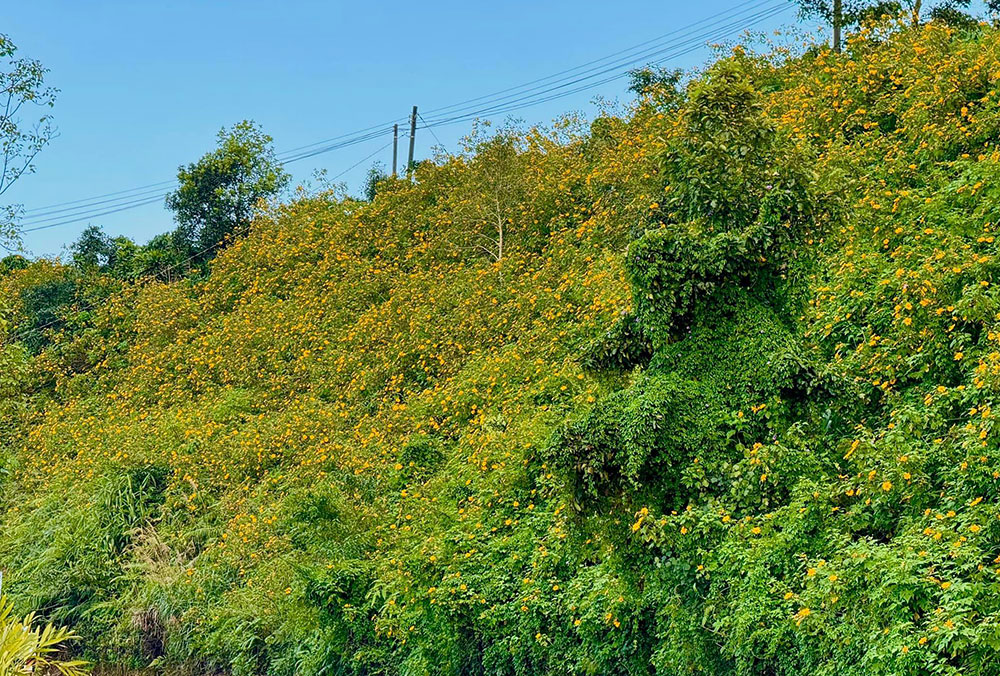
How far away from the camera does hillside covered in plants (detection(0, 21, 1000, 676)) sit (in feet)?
23.0

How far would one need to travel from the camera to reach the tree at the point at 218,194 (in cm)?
2477

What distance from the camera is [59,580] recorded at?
14.1 m

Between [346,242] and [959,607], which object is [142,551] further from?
[959,607]

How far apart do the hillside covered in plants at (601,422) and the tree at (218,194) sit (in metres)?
5.17

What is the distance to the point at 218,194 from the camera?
24938 mm

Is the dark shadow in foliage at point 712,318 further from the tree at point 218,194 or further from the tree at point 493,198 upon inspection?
the tree at point 218,194

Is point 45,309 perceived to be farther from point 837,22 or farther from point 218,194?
point 837,22

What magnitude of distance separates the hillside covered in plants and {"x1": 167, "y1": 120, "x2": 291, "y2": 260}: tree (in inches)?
203

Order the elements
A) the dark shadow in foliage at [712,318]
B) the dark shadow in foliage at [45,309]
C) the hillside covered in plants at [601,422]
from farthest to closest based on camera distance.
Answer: the dark shadow in foliage at [45,309] < the dark shadow in foliage at [712,318] < the hillside covered in plants at [601,422]

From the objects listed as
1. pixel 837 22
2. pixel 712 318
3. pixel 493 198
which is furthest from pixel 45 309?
pixel 712 318

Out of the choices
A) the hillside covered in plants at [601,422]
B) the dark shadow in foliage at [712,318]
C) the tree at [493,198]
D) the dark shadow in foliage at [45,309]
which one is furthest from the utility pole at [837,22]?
the dark shadow in foliage at [45,309]

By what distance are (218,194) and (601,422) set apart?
1931 centimetres

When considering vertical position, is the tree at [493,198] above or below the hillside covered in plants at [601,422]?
above

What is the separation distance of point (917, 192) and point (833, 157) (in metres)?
1.69
